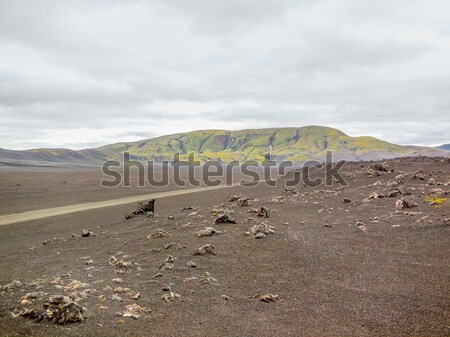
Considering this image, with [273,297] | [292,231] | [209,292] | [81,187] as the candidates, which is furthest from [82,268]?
[81,187]

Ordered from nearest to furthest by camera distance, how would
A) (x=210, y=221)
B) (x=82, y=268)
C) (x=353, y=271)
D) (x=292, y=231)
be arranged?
(x=353, y=271) → (x=82, y=268) → (x=292, y=231) → (x=210, y=221)

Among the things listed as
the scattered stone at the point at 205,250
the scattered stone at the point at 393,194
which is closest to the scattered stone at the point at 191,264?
the scattered stone at the point at 205,250

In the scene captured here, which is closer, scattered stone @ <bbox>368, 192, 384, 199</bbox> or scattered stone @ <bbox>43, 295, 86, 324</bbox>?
scattered stone @ <bbox>43, 295, 86, 324</bbox>

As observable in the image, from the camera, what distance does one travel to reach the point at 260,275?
894 centimetres

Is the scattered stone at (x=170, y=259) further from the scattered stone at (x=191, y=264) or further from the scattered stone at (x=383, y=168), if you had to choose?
the scattered stone at (x=383, y=168)

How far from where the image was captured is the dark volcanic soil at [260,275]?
6.36 meters

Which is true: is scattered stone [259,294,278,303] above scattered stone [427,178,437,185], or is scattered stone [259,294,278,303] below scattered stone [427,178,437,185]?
Answer: below

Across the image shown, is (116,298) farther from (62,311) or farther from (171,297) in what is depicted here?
(62,311)

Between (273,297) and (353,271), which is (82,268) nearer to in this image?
(273,297)

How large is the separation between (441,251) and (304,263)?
11.7ft

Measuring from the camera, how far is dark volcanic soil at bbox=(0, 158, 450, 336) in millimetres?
6355

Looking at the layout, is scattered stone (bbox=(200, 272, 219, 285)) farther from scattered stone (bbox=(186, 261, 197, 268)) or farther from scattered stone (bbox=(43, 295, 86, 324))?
scattered stone (bbox=(43, 295, 86, 324))

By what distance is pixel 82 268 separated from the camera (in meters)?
10.1

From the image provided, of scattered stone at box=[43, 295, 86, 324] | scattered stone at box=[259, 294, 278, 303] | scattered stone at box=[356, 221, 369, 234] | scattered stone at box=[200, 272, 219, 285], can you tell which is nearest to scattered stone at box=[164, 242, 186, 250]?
scattered stone at box=[200, 272, 219, 285]
